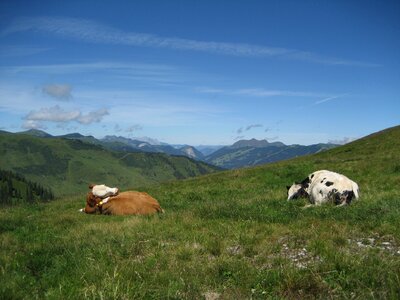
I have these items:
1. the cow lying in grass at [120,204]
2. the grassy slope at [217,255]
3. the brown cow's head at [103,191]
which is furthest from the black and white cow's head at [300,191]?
the brown cow's head at [103,191]

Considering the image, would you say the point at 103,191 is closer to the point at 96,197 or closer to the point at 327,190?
the point at 96,197

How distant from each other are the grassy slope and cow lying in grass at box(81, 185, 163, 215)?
2.00 m

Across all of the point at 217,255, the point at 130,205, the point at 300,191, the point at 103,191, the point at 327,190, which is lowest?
the point at 217,255

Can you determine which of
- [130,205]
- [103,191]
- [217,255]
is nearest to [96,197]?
[103,191]

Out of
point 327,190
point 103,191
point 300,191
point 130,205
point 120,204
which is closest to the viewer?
point 327,190

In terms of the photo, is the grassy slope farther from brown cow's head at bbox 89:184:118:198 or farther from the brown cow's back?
brown cow's head at bbox 89:184:118:198

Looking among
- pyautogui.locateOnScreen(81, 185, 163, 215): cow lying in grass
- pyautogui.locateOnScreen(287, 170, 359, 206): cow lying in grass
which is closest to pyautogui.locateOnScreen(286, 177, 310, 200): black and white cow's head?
pyautogui.locateOnScreen(287, 170, 359, 206): cow lying in grass

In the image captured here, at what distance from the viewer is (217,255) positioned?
930 cm

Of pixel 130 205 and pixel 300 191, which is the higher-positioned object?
pixel 300 191

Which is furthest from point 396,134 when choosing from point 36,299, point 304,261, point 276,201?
point 36,299

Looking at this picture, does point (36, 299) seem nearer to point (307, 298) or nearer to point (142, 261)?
point (142, 261)

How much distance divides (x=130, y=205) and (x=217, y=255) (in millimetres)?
9001

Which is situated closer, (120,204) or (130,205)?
(130,205)

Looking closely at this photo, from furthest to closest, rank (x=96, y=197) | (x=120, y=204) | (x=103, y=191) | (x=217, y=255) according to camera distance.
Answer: (x=103, y=191) < (x=96, y=197) < (x=120, y=204) < (x=217, y=255)
